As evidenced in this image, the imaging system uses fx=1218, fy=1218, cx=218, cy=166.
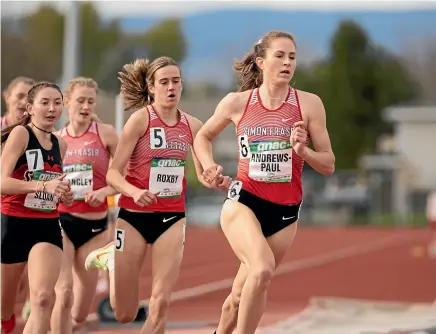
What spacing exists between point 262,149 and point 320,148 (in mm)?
377

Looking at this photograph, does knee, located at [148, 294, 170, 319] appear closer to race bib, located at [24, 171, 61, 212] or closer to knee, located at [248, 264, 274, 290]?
knee, located at [248, 264, 274, 290]

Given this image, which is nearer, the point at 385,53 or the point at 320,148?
the point at 320,148

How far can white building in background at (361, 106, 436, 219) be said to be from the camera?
219 ft

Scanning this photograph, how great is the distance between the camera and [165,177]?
8.34m

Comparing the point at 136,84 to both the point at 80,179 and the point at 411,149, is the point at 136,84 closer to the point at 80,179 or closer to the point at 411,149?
the point at 80,179

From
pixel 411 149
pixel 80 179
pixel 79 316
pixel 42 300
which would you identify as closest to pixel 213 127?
pixel 42 300

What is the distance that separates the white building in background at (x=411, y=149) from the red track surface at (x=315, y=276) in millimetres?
29867

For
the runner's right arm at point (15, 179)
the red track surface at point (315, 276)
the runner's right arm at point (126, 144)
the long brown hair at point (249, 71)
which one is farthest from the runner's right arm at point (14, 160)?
the red track surface at point (315, 276)

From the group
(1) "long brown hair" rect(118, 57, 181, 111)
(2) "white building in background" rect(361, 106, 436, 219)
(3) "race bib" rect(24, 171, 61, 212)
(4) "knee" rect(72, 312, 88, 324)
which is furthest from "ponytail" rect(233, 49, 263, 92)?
(2) "white building in background" rect(361, 106, 436, 219)

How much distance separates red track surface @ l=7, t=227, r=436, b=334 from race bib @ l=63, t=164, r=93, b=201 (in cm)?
158

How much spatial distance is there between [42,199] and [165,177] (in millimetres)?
851

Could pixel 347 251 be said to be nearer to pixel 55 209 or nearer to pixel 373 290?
pixel 373 290

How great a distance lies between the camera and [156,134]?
834cm

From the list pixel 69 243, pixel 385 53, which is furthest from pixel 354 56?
pixel 69 243
